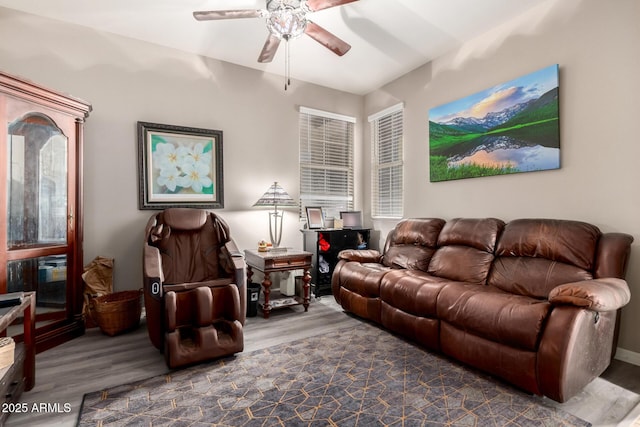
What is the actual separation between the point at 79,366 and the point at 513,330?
9.86 feet

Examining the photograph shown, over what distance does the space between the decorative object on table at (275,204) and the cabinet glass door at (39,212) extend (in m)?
1.85

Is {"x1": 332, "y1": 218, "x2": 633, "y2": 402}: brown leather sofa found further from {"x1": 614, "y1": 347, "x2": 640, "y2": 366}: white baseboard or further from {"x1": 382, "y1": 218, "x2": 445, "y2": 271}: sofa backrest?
{"x1": 614, "y1": 347, "x2": 640, "y2": 366}: white baseboard

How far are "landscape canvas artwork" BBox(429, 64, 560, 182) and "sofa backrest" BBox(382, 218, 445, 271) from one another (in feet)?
1.99

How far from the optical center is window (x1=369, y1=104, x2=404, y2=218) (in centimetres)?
441

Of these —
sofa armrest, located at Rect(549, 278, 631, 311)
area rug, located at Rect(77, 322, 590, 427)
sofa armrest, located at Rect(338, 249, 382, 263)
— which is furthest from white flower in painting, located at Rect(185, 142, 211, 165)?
sofa armrest, located at Rect(549, 278, 631, 311)

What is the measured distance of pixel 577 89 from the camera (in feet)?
8.65

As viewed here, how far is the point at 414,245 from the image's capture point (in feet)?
11.7

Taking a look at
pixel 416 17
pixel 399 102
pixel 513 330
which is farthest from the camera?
pixel 399 102

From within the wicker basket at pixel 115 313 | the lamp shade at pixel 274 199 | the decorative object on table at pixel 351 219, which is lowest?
the wicker basket at pixel 115 313

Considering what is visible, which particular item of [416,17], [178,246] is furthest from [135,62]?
[416,17]

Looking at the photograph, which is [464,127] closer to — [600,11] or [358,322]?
[600,11]

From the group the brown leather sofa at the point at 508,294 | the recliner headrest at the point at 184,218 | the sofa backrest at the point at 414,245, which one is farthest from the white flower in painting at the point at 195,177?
the sofa backrest at the point at 414,245

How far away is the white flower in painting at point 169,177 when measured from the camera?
11.8ft

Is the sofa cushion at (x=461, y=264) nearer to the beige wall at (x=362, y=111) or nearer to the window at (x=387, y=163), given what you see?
the beige wall at (x=362, y=111)
